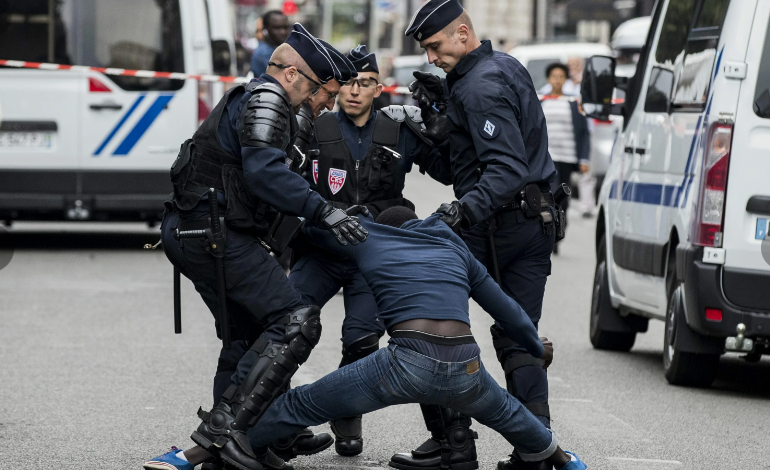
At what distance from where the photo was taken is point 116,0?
13617 millimetres

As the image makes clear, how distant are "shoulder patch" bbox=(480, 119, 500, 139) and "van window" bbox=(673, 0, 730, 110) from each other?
2.13m

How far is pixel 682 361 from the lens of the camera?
7.81m

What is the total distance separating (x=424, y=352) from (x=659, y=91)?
3803 millimetres

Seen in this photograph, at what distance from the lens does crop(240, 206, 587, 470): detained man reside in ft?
16.6

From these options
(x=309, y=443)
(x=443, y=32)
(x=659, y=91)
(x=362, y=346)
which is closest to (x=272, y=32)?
(x=659, y=91)

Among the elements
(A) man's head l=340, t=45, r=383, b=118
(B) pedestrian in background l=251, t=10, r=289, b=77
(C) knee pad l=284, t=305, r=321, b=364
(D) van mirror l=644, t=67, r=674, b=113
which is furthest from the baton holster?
(B) pedestrian in background l=251, t=10, r=289, b=77

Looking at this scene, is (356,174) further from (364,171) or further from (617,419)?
(617,419)

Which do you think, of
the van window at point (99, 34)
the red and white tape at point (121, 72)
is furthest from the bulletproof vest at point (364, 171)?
the van window at point (99, 34)

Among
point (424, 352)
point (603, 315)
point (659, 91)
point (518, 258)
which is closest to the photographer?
point (424, 352)

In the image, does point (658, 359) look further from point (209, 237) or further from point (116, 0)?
point (116, 0)

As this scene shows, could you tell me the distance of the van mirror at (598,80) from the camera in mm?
8430

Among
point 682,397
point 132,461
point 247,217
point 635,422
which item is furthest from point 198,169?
point 682,397

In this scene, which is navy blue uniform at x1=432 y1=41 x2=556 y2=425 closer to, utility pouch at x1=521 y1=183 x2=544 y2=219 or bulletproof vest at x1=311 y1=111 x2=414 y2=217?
utility pouch at x1=521 y1=183 x2=544 y2=219

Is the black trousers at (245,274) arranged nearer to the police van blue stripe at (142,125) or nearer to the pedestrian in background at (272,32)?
the pedestrian in background at (272,32)
